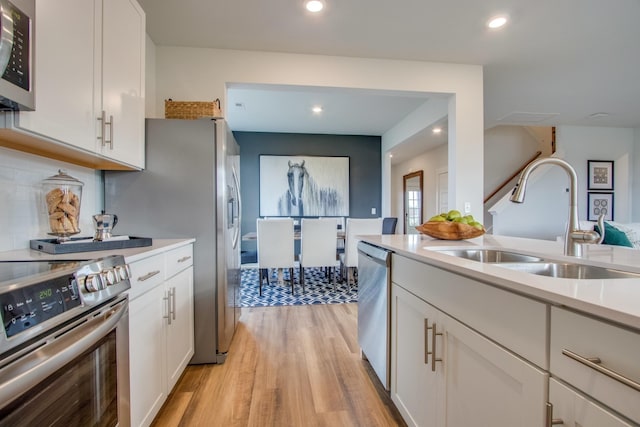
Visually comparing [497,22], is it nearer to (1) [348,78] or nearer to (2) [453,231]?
(1) [348,78]

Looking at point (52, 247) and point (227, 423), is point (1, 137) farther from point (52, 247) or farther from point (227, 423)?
point (227, 423)

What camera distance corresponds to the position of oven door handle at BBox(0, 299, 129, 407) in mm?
588

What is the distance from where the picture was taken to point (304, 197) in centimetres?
559

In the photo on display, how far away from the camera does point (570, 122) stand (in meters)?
4.95

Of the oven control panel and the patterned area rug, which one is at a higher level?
the oven control panel

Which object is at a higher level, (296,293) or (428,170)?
(428,170)

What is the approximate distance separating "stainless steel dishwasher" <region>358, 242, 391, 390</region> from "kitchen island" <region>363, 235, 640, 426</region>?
20 cm

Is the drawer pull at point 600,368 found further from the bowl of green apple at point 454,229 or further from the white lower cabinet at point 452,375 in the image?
the bowl of green apple at point 454,229

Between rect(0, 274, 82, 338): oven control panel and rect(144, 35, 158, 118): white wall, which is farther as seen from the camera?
rect(144, 35, 158, 118): white wall

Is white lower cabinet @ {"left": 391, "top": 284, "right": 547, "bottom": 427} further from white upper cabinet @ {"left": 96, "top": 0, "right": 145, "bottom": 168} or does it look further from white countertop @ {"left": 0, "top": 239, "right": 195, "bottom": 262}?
white upper cabinet @ {"left": 96, "top": 0, "right": 145, "bottom": 168}

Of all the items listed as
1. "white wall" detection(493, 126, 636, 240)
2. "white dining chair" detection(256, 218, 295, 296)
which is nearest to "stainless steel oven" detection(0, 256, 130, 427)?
"white dining chair" detection(256, 218, 295, 296)

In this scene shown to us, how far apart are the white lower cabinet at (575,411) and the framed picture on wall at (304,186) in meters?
5.03

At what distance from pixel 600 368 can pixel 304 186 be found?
519 cm

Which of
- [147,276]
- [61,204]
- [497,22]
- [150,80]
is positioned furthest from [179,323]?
[497,22]
